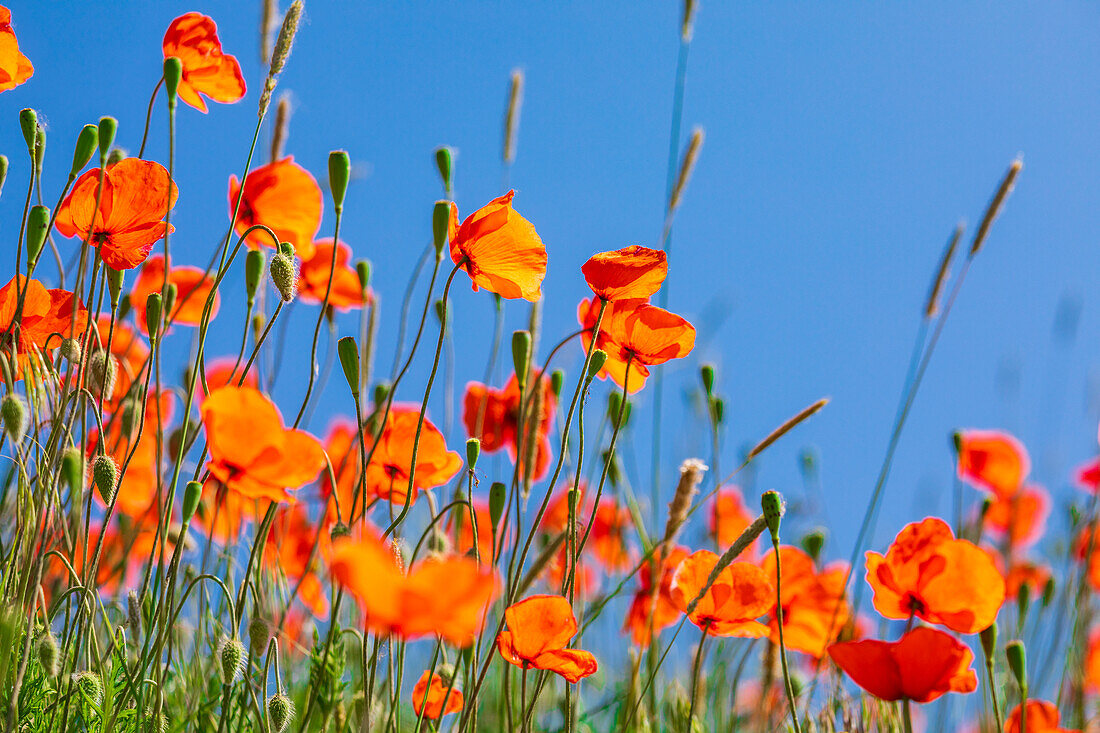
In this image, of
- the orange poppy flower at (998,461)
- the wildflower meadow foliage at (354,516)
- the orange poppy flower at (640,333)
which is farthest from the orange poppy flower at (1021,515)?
the orange poppy flower at (640,333)

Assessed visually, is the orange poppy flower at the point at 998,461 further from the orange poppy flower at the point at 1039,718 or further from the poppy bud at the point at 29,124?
the poppy bud at the point at 29,124

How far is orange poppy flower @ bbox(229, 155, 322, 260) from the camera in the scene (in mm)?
1556

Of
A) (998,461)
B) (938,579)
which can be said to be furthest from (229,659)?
(998,461)

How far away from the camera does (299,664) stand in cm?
204

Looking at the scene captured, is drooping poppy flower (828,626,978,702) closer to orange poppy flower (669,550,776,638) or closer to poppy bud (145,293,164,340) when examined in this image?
orange poppy flower (669,550,776,638)

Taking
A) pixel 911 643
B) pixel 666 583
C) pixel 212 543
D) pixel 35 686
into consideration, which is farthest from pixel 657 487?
pixel 35 686

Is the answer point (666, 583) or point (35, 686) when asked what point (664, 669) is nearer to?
point (666, 583)

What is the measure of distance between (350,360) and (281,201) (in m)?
0.53

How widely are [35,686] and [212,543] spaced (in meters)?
0.37

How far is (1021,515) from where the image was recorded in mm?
2949

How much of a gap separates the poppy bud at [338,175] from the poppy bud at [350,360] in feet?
0.74

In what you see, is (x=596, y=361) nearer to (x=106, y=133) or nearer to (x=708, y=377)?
(x=708, y=377)

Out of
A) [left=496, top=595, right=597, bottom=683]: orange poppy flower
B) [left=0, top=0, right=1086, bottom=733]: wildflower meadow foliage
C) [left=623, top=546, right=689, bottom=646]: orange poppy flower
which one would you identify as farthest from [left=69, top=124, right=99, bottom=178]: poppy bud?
[left=623, top=546, right=689, bottom=646]: orange poppy flower

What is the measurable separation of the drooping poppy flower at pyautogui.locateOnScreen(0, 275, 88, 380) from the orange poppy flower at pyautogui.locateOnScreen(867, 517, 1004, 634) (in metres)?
1.17
